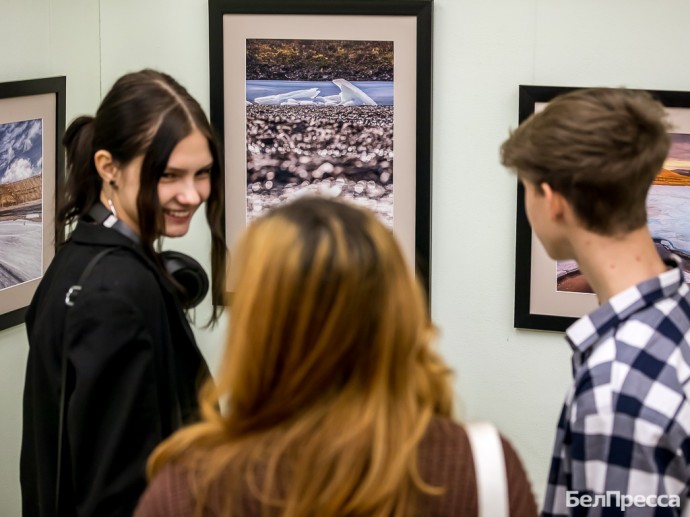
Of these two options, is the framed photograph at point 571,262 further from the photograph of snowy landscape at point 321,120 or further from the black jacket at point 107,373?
the black jacket at point 107,373

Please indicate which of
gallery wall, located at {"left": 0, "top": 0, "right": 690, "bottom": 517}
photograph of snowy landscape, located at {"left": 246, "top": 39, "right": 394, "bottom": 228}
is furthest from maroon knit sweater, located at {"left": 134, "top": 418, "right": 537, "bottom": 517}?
photograph of snowy landscape, located at {"left": 246, "top": 39, "right": 394, "bottom": 228}

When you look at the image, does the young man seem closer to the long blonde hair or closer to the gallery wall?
the long blonde hair

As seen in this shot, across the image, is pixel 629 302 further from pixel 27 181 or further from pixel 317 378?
pixel 27 181

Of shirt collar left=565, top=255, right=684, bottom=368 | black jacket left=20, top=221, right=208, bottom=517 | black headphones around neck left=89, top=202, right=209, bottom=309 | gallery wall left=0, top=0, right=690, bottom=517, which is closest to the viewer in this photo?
shirt collar left=565, top=255, right=684, bottom=368

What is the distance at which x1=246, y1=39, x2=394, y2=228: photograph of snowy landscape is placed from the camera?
324 cm

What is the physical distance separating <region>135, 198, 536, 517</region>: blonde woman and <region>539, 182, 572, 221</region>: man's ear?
662 millimetres

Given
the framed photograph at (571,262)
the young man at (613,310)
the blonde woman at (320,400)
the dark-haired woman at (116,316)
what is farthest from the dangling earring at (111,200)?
the framed photograph at (571,262)

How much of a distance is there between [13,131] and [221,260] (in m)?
0.92

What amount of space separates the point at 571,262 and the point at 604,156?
4.83ft

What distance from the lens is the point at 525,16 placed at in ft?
10.1

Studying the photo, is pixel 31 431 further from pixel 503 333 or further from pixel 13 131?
pixel 503 333

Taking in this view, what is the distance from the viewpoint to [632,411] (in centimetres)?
159

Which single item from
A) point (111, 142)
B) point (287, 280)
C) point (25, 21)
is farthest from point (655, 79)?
point (287, 280)

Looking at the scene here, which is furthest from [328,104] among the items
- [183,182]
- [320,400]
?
[320,400]
